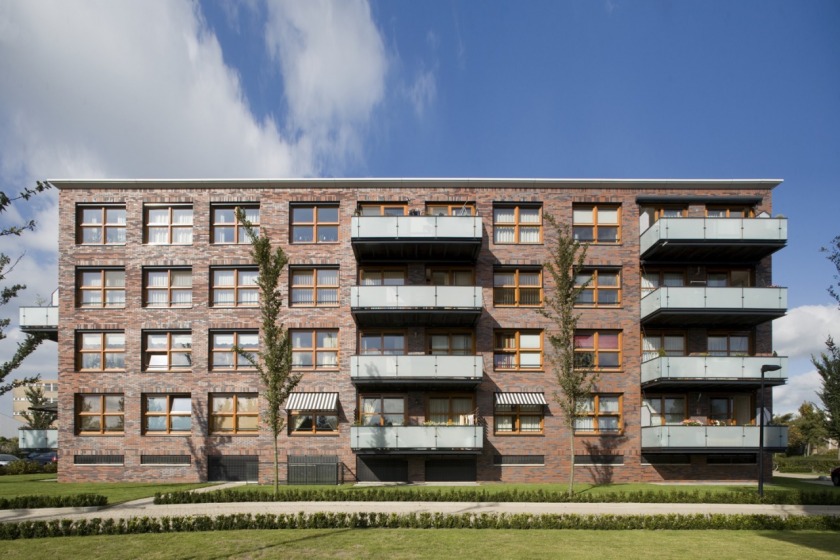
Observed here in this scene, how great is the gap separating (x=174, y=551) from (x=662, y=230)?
72.7 feet

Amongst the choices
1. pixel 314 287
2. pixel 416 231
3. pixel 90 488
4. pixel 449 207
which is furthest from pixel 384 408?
pixel 90 488

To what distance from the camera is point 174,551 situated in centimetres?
1389

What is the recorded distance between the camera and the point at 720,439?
25969mm

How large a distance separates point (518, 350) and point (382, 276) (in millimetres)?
7168

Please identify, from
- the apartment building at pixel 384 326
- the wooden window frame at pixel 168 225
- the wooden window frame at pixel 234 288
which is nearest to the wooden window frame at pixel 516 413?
the apartment building at pixel 384 326

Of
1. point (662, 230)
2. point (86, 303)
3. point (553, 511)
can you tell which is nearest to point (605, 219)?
point (662, 230)

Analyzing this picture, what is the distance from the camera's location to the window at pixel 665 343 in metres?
28.6

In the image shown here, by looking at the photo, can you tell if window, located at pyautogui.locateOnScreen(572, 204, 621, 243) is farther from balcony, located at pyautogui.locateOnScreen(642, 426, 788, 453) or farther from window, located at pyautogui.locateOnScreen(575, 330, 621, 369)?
balcony, located at pyautogui.locateOnScreen(642, 426, 788, 453)

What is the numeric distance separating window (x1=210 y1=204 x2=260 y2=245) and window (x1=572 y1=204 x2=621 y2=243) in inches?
594

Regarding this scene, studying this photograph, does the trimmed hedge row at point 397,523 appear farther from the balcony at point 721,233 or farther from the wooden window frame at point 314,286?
the wooden window frame at point 314,286

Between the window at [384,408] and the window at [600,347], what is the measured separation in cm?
849

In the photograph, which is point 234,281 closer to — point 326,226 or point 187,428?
point 326,226

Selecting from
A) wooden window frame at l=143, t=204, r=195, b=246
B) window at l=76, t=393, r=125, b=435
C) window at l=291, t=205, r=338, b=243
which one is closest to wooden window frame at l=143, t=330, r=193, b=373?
window at l=76, t=393, r=125, b=435

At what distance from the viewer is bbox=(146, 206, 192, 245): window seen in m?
29.2
